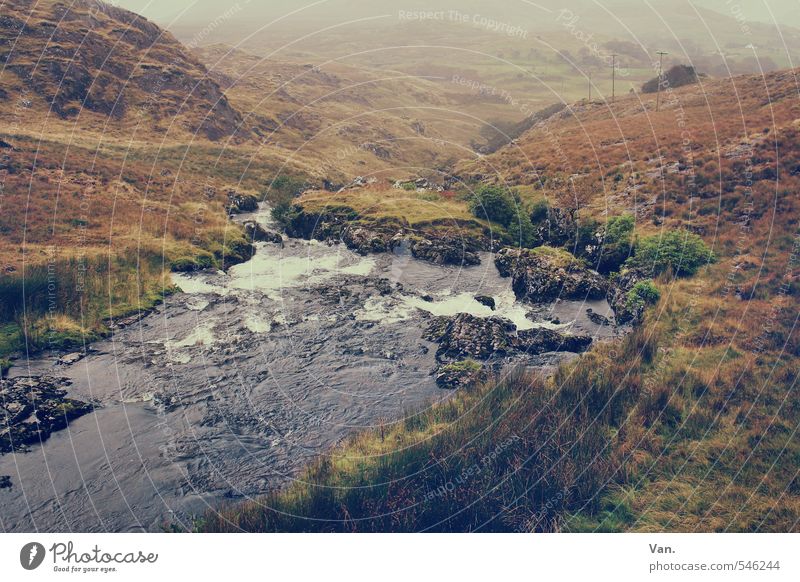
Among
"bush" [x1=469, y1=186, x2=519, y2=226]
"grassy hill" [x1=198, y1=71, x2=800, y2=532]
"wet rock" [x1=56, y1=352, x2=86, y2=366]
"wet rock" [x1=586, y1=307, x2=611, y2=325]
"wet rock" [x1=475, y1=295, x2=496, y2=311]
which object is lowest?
"grassy hill" [x1=198, y1=71, x2=800, y2=532]

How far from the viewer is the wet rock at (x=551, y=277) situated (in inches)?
1405

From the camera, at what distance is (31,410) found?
24406 mm

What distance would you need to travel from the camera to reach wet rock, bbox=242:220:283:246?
4912cm

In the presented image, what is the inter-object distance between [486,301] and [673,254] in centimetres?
1108

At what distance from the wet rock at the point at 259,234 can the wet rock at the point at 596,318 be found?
2507cm

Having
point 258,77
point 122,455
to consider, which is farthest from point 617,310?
point 258,77

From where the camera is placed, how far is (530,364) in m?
28.2

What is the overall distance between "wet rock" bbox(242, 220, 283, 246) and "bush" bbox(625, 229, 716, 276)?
87.0 feet

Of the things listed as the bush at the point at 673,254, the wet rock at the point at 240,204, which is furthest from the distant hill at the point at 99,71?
the bush at the point at 673,254

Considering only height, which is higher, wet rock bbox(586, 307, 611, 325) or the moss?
wet rock bbox(586, 307, 611, 325)

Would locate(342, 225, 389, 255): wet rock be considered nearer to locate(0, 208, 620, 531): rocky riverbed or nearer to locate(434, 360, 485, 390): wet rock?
locate(0, 208, 620, 531): rocky riverbed

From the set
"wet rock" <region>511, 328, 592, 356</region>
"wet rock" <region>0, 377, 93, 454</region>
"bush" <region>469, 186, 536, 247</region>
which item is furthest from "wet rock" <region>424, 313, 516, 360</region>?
"wet rock" <region>0, 377, 93, 454</region>

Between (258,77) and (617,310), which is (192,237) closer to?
(617,310)

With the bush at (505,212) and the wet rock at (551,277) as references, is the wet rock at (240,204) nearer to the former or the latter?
the bush at (505,212)
